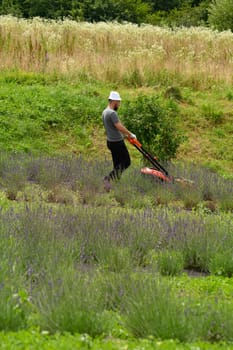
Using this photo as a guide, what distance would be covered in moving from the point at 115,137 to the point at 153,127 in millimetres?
2844

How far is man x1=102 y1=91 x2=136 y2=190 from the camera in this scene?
14.7 metres

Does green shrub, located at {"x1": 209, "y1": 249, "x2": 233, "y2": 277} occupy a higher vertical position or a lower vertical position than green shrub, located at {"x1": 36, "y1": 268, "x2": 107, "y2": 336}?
lower

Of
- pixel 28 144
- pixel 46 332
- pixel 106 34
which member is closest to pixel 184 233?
pixel 46 332

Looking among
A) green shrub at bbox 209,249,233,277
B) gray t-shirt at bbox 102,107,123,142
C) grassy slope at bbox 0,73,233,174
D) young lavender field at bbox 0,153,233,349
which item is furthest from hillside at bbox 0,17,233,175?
green shrub at bbox 209,249,233,277

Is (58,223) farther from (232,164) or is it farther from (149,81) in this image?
(149,81)

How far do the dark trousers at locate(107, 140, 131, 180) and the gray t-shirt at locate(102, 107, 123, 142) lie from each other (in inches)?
3.6

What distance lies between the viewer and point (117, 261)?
8.97 metres

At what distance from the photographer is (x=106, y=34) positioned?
26078 mm

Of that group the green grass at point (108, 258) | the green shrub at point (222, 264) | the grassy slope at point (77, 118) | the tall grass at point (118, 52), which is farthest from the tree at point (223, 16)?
the green shrub at point (222, 264)

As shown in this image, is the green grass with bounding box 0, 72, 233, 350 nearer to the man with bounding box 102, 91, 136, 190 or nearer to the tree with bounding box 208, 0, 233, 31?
the man with bounding box 102, 91, 136, 190

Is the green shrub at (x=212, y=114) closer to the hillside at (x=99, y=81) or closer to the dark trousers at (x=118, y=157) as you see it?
the hillside at (x=99, y=81)

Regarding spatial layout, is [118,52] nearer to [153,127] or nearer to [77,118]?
[77,118]

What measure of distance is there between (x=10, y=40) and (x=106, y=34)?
10.0ft

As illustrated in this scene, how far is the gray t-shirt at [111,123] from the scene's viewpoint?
14664 mm
